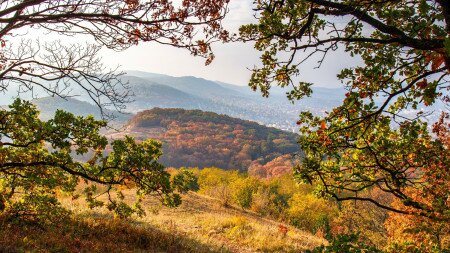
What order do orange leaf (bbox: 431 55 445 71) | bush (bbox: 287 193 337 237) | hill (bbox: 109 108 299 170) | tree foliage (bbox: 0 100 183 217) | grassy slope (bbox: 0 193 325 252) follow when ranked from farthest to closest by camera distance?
hill (bbox: 109 108 299 170) → bush (bbox: 287 193 337 237) → grassy slope (bbox: 0 193 325 252) → tree foliage (bbox: 0 100 183 217) → orange leaf (bbox: 431 55 445 71)

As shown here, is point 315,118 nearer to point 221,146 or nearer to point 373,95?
point 373,95

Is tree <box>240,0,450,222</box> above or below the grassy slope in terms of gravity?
above

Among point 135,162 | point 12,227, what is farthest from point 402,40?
point 12,227

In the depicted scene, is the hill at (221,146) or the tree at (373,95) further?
the hill at (221,146)

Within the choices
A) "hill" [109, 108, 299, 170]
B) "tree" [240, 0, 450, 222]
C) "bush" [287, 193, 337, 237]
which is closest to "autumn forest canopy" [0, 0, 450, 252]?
"tree" [240, 0, 450, 222]

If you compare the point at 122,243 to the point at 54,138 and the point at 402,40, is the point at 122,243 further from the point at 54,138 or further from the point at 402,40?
the point at 402,40

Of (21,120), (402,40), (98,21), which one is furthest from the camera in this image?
(21,120)

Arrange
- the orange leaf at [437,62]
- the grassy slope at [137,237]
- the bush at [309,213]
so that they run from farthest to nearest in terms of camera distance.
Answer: the bush at [309,213] → the grassy slope at [137,237] → the orange leaf at [437,62]

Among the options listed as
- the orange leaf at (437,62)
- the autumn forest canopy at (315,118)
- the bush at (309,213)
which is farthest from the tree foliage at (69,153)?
the bush at (309,213)

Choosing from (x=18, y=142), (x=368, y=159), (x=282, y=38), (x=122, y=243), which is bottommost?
(x=122, y=243)

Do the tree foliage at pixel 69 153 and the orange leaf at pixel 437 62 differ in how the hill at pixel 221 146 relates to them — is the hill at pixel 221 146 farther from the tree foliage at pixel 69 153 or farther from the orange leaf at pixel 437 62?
the orange leaf at pixel 437 62

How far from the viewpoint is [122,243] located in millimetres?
10570

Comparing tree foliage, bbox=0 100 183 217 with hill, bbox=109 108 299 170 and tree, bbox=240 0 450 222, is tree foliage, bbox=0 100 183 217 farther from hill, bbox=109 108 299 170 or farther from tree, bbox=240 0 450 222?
hill, bbox=109 108 299 170

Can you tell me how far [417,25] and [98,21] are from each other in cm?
540
